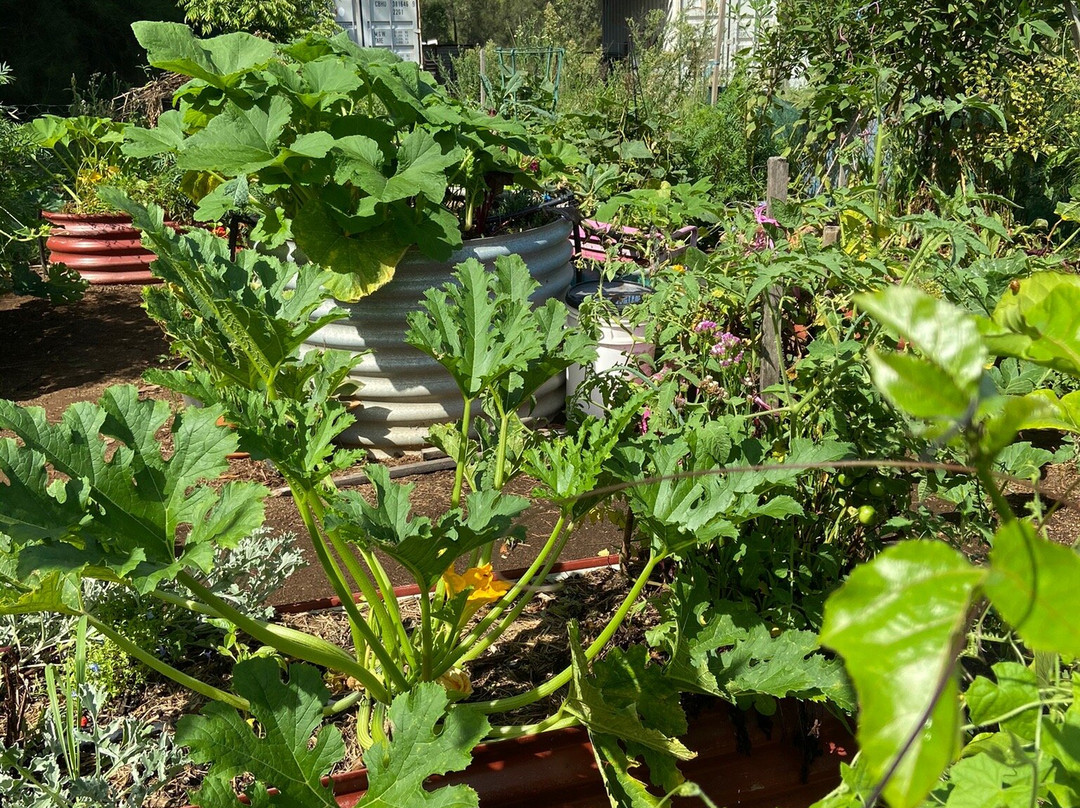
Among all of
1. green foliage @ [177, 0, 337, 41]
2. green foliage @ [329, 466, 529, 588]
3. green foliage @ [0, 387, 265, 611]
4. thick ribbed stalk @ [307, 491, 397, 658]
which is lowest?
thick ribbed stalk @ [307, 491, 397, 658]

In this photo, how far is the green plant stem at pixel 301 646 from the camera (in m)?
1.43

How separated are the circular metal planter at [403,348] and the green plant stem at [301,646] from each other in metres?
1.79

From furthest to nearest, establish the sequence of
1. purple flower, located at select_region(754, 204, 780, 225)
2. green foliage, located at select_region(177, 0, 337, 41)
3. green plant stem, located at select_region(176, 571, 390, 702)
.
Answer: green foliage, located at select_region(177, 0, 337, 41) < purple flower, located at select_region(754, 204, 780, 225) < green plant stem, located at select_region(176, 571, 390, 702)

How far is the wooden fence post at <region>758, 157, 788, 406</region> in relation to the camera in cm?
193

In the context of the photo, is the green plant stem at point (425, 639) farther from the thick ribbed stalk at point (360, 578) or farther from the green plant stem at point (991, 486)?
the green plant stem at point (991, 486)

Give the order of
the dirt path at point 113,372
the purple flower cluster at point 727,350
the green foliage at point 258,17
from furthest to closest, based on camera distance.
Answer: the green foliage at point 258,17, the dirt path at point 113,372, the purple flower cluster at point 727,350

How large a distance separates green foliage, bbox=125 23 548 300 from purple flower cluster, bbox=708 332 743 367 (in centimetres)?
118

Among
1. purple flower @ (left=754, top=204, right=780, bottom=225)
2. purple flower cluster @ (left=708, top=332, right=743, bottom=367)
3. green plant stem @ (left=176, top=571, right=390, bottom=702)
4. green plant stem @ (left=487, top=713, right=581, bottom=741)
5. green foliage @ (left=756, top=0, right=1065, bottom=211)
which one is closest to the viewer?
green plant stem @ (left=176, top=571, right=390, bottom=702)

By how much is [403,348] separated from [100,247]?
3.76m

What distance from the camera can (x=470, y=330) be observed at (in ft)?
6.23

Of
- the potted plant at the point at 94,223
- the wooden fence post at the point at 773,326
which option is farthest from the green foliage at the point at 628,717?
the potted plant at the point at 94,223

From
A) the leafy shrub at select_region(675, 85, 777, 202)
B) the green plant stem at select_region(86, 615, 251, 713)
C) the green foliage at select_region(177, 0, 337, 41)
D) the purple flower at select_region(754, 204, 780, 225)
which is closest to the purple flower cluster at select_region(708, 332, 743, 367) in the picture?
the purple flower at select_region(754, 204, 780, 225)

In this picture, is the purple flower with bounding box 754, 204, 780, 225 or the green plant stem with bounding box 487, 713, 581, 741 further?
the purple flower with bounding box 754, 204, 780, 225

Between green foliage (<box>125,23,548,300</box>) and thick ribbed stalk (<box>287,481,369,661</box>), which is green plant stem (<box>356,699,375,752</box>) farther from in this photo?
green foliage (<box>125,23,548,300</box>)
